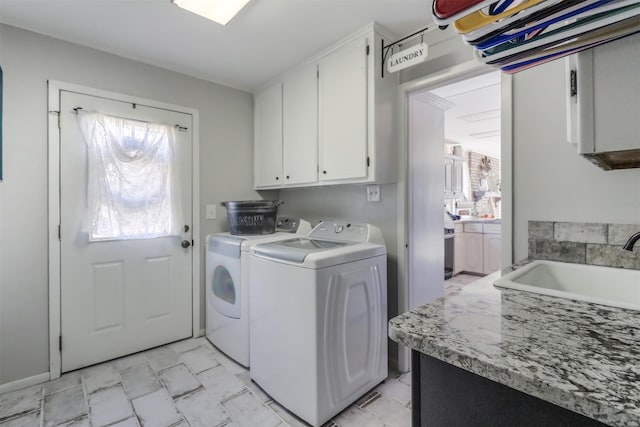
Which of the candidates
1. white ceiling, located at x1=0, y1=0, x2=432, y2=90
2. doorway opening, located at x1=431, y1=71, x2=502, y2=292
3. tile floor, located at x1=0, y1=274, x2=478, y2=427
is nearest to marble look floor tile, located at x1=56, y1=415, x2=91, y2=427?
tile floor, located at x1=0, y1=274, x2=478, y2=427

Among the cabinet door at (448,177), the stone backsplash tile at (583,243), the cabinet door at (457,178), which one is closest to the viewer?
the stone backsplash tile at (583,243)

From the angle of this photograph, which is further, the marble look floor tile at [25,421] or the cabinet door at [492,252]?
the cabinet door at [492,252]

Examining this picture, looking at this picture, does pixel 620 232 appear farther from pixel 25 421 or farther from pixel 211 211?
pixel 25 421

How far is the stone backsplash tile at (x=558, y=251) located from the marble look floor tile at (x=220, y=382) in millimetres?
1889

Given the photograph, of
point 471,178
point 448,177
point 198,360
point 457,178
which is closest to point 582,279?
point 198,360

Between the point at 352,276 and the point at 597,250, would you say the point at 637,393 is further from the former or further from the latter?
the point at 352,276

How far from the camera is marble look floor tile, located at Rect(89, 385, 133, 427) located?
5.38 feet

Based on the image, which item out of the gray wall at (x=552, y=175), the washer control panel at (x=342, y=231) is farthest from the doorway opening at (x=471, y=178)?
the washer control panel at (x=342, y=231)

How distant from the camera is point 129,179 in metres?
2.26

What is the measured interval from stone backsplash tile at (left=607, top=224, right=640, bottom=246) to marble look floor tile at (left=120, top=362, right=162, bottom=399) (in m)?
2.59

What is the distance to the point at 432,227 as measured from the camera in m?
2.45

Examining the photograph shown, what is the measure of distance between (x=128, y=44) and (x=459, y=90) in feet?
9.47

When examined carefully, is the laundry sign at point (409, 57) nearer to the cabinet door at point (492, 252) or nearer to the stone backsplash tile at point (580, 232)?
the stone backsplash tile at point (580, 232)

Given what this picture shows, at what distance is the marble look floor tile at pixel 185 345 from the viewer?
2.43 meters
